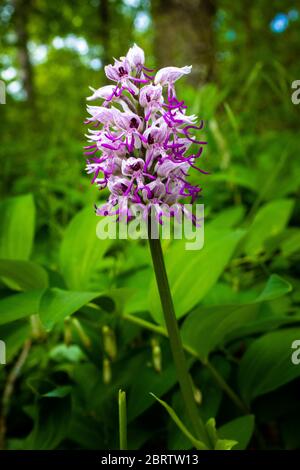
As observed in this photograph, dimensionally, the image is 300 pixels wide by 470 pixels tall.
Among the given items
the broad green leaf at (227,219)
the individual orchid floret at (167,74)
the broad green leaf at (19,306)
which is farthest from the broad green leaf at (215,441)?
the broad green leaf at (227,219)

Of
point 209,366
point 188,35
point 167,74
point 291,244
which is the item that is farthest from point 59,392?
point 188,35

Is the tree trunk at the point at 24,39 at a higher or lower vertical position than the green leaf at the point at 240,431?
higher

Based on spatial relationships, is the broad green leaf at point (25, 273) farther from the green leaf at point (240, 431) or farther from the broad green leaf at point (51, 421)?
the green leaf at point (240, 431)

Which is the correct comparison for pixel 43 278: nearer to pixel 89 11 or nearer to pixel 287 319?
pixel 287 319

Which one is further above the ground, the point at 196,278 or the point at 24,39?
the point at 24,39

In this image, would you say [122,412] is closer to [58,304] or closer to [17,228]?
[58,304]

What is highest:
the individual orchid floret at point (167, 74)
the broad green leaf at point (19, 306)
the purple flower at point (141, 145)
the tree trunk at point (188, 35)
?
the tree trunk at point (188, 35)

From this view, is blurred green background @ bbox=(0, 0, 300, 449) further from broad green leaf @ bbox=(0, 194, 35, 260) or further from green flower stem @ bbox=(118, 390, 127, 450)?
green flower stem @ bbox=(118, 390, 127, 450)
